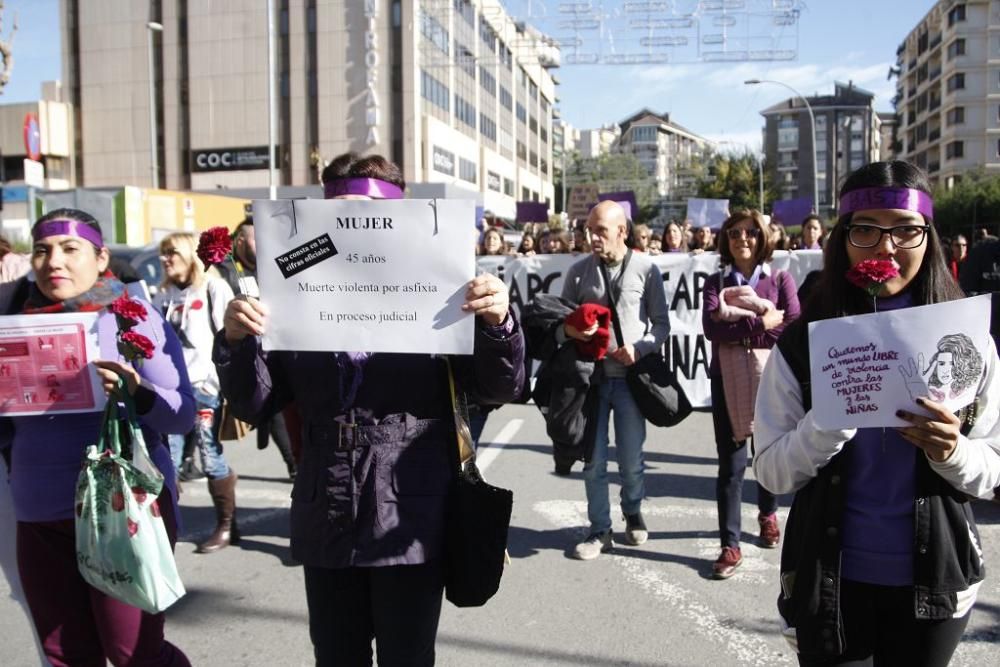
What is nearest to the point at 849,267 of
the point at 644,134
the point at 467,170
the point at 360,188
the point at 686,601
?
the point at 360,188

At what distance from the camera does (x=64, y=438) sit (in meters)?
2.80

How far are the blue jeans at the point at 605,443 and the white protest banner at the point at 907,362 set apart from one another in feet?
10.2

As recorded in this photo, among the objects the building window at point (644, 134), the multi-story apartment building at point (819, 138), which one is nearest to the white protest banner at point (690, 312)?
the multi-story apartment building at point (819, 138)

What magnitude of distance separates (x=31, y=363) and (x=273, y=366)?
32.5 inches

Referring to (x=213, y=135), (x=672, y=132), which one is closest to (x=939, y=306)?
(x=213, y=135)

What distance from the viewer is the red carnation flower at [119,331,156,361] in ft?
8.57

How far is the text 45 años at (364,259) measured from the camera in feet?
7.73

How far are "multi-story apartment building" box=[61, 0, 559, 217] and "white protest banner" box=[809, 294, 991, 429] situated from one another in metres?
39.1

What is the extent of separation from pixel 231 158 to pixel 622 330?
44182mm

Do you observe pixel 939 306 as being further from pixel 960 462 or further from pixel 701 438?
pixel 701 438

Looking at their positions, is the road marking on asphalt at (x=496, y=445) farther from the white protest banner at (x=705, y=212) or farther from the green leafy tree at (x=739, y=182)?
the green leafy tree at (x=739, y=182)

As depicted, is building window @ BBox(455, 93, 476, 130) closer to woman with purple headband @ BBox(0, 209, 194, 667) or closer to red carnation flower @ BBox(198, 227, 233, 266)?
woman with purple headband @ BBox(0, 209, 194, 667)

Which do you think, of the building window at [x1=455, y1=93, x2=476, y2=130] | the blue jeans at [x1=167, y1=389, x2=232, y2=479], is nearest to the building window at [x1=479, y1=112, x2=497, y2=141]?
the building window at [x1=455, y1=93, x2=476, y2=130]

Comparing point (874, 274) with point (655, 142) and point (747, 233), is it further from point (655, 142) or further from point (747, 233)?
point (655, 142)
